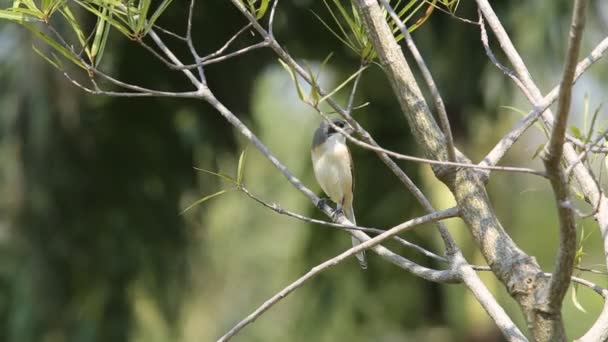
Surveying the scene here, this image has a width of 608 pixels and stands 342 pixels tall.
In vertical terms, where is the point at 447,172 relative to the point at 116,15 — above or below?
below

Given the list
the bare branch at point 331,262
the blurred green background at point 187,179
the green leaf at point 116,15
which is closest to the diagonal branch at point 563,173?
the bare branch at point 331,262

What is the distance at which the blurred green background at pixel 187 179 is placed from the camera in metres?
4.39

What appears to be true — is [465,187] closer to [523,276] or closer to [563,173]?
[523,276]

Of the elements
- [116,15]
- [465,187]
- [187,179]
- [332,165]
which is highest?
[116,15]

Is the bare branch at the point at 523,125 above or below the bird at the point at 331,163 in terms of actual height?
above

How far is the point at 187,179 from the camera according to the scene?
504cm

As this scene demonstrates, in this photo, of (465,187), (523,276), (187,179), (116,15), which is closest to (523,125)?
(465,187)

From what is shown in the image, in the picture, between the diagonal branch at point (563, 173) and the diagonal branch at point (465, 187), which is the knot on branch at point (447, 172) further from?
the diagonal branch at point (563, 173)

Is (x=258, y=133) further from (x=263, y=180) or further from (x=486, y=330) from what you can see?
(x=263, y=180)

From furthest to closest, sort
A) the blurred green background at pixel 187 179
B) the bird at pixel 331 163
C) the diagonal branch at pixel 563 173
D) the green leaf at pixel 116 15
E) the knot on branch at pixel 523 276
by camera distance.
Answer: the blurred green background at pixel 187 179 < the bird at pixel 331 163 < the green leaf at pixel 116 15 < the knot on branch at pixel 523 276 < the diagonal branch at pixel 563 173

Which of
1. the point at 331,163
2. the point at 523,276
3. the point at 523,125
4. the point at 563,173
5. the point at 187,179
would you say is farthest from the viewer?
the point at 187,179

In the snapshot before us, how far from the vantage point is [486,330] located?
5117mm

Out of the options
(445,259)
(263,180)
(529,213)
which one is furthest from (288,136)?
(445,259)

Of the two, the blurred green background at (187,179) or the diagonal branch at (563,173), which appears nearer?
the diagonal branch at (563,173)
